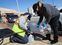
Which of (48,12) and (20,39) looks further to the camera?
(20,39)

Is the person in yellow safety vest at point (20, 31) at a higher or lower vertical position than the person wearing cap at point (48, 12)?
lower

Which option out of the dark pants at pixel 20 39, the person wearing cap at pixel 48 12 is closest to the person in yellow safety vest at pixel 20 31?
the dark pants at pixel 20 39

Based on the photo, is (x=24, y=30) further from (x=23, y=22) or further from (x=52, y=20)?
(x=52, y=20)

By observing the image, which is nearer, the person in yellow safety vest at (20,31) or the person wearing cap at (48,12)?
the person wearing cap at (48,12)

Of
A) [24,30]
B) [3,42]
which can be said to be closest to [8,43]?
[3,42]

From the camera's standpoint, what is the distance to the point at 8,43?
658 centimetres

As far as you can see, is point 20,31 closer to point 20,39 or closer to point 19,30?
point 19,30

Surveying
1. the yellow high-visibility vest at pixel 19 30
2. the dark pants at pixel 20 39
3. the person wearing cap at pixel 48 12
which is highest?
the person wearing cap at pixel 48 12

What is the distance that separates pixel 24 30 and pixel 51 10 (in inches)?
69.3

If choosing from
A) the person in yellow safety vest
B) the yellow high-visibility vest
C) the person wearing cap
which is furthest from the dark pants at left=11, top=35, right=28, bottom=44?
the person wearing cap

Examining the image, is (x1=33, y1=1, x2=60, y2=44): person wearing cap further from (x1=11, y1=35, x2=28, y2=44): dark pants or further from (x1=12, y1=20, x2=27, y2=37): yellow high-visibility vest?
(x1=12, y1=20, x2=27, y2=37): yellow high-visibility vest

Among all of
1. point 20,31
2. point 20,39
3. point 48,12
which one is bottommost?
point 20,39

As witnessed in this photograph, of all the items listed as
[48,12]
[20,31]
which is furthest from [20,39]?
[48,12]

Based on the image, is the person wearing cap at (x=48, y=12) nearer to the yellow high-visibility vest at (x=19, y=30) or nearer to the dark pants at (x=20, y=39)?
the dark pants at (x=20, y=39)
